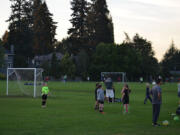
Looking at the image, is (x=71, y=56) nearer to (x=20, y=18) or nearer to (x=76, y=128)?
(x=20, y=18)

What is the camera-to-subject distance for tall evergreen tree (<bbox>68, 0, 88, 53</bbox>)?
11206cm

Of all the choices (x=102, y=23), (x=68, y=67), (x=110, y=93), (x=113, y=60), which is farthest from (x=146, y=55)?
(x=110, y=93)

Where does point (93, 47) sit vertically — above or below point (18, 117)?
above

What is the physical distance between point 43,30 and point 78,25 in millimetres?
10617

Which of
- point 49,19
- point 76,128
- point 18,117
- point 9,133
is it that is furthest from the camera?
point 49,19

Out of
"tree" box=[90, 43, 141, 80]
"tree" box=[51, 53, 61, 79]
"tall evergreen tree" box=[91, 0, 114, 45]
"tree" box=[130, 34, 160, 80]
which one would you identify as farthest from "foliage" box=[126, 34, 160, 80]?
"tree" box=[51, 53, 61, 79]

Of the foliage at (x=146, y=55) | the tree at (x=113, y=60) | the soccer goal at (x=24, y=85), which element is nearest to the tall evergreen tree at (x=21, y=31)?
the tree at (x=113, y=60)

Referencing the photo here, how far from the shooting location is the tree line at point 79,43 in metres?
104

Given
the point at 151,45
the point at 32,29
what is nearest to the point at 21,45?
the point at 32,29

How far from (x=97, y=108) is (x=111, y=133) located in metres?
10.0

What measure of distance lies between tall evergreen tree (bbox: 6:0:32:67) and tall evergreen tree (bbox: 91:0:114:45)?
2027 centimetres

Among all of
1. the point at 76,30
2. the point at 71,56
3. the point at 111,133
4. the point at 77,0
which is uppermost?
the point at 77,0

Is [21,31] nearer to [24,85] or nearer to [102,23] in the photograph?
[102,23]

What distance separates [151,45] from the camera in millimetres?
142125
